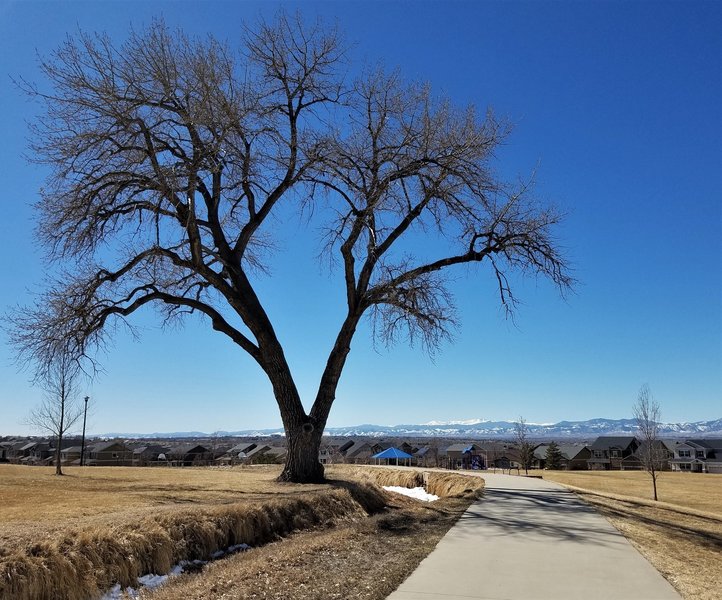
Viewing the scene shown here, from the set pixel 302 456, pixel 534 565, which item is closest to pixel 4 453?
pixel 302 456

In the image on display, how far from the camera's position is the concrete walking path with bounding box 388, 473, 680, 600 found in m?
6.72

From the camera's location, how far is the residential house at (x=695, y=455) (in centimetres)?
10425

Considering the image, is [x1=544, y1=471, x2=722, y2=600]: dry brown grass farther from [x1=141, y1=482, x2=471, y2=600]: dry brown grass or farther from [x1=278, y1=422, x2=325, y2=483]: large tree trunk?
[x1=278, y1=422, x2=325, y2=483]: large tree trunk

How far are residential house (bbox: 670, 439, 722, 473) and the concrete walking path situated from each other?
350 ft

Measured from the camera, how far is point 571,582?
7.27m

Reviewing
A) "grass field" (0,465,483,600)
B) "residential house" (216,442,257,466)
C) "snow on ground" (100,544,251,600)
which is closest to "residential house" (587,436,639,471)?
"residential house" (216,442,257,466)

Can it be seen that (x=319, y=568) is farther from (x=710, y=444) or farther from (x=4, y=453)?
(x=710, y=444)

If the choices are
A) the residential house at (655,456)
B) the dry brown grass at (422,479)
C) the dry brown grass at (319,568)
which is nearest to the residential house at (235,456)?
the dry brown grass at (422,479)

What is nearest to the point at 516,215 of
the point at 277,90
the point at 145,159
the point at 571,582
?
the point at 277,90

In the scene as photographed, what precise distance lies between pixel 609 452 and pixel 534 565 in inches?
3894

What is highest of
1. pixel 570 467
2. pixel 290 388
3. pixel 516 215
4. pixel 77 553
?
pixel 516 215

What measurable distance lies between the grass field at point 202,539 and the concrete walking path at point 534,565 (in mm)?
471

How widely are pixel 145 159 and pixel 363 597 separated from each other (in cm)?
1320

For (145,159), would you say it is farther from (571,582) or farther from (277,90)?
(571,582)
